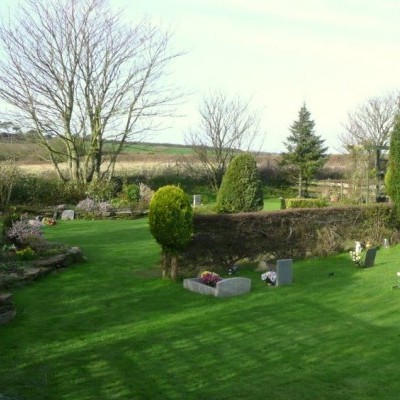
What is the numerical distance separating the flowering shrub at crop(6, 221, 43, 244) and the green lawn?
4.77 ft

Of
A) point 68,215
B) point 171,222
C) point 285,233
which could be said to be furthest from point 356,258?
point 68,215

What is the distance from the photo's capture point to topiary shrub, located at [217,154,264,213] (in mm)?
15766

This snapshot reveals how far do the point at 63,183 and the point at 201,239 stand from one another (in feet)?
57.7

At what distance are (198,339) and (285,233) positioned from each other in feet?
20.6

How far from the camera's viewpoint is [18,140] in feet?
101

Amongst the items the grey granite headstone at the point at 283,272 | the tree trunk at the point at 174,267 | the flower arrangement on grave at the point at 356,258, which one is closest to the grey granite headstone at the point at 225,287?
the tree trunk at the point at 174,267

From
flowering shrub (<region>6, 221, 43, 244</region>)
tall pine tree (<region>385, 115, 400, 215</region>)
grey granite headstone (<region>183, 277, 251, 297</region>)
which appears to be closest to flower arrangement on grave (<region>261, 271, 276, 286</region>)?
grey granite headstone (<region>183, 277, 251, 297</region>)

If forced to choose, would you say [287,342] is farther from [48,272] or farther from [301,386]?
[48,272]

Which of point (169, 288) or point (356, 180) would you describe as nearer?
point (169, 288)

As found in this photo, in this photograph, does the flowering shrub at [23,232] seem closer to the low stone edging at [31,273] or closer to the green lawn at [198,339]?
the low stone edging at [31,273]

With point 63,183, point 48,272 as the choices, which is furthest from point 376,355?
point 63,183

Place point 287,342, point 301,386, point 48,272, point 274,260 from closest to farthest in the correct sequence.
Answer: point 301,386
point 287,342
point 48,272
point 274,260

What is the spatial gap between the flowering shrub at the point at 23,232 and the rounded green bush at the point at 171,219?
3259 millimetres

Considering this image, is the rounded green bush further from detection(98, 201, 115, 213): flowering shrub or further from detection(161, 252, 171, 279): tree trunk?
detection(98, 201, 115, 213): flowering shrub
